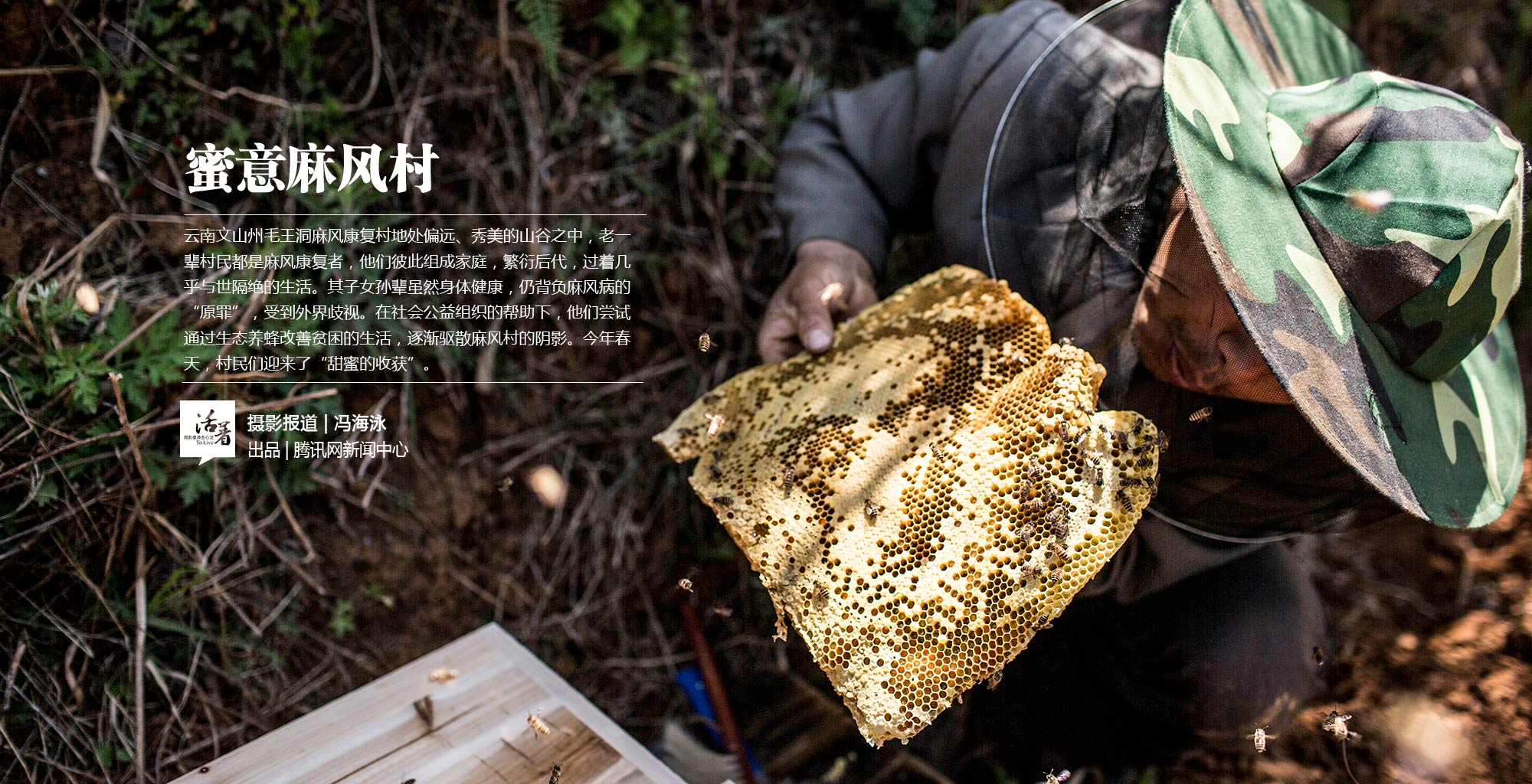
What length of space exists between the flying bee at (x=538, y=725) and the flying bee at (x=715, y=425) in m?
0.65

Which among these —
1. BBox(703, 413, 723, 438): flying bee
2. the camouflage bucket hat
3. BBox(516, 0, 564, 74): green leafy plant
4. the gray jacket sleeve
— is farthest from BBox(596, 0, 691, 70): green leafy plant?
the camouflage bucket hat

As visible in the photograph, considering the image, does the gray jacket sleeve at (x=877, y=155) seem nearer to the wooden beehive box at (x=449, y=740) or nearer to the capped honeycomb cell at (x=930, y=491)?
the capped honeycomb cell at (x=930, y=491)

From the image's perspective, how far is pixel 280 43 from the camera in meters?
2.14

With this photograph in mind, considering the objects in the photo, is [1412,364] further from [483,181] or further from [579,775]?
[483,181]

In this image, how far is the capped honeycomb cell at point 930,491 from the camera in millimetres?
1408

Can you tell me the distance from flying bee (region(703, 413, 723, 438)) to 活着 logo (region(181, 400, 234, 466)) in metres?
1.12

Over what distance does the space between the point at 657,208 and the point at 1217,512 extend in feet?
5.76

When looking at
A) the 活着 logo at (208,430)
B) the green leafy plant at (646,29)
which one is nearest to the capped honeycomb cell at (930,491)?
the 活着 logo at (208,430)

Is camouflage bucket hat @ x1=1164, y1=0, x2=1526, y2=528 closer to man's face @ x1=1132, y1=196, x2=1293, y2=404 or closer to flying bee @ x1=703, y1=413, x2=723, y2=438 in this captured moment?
man's face @ x1=1132, y1=196, x2=1293, y2=404

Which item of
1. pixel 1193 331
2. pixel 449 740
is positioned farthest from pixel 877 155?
pixel 449 740

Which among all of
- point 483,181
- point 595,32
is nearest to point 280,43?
point 483,181

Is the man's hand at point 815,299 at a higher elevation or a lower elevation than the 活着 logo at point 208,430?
higher

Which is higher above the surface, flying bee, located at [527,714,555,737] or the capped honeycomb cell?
the capped honeycomb cell

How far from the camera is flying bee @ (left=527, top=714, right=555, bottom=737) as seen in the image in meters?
1.61
